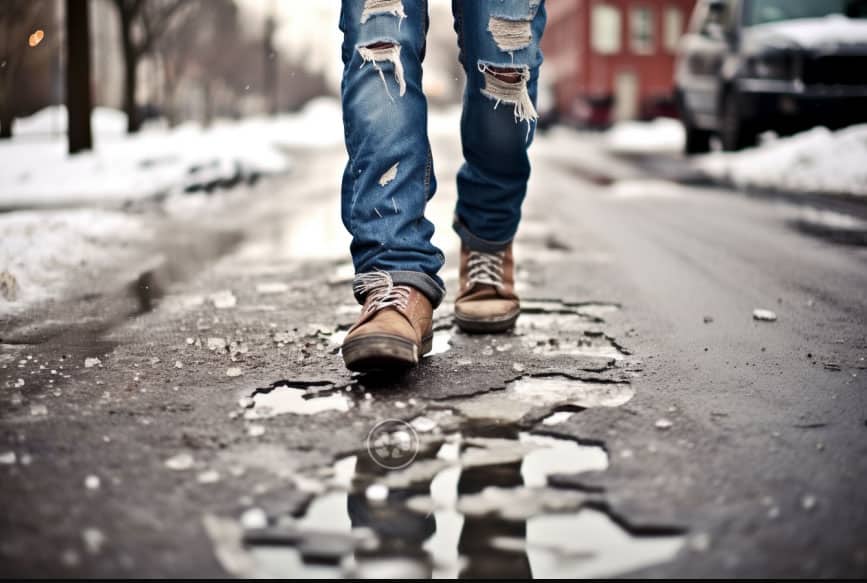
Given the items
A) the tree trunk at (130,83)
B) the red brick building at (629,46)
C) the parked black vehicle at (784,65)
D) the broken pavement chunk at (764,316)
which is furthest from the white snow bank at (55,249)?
the red brick building at (629,46)

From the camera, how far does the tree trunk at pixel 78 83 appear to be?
10305 mm

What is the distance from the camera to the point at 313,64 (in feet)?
210

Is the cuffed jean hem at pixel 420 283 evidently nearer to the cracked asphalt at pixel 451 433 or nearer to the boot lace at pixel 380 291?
the boot lace at pixel 380 291

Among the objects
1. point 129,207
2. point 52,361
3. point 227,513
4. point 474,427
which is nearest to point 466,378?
point 474,427

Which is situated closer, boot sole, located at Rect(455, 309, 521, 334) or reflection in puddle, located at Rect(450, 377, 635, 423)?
reflection in puddle, located at Rect(450, 377, 635, 423)

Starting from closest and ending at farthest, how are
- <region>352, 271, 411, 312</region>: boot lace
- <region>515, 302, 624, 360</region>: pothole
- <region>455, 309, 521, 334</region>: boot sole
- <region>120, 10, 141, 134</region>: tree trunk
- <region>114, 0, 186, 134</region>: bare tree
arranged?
1. <region>352, 271, 411, 312</region>: boot lace
2. <region>515, 302, 624, 360</region>: pothole
3. <region>455, 309, 521, 334</region>: boot sole
4. <region>114, 0, 186, 134</region>: bare tree
5. <region>120, 10, 141, 134</region>: tree trunk

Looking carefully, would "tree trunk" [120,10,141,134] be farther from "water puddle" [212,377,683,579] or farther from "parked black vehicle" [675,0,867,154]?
"water puddle" [212,377,683,579]

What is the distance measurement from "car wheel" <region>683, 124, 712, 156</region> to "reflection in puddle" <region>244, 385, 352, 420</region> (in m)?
11.2

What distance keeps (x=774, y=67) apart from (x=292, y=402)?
8.65 metres

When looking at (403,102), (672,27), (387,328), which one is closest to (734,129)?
(403,102)

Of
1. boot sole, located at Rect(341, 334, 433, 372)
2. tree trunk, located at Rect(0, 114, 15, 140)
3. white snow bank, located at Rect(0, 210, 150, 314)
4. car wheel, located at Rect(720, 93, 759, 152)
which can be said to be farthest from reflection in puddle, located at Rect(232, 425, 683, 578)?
tree trunk, located at Rect(0, 114, 15, 140)

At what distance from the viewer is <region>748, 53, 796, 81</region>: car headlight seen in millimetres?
9484

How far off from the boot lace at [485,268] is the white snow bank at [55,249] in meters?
1.49

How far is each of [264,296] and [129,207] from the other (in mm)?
3537
